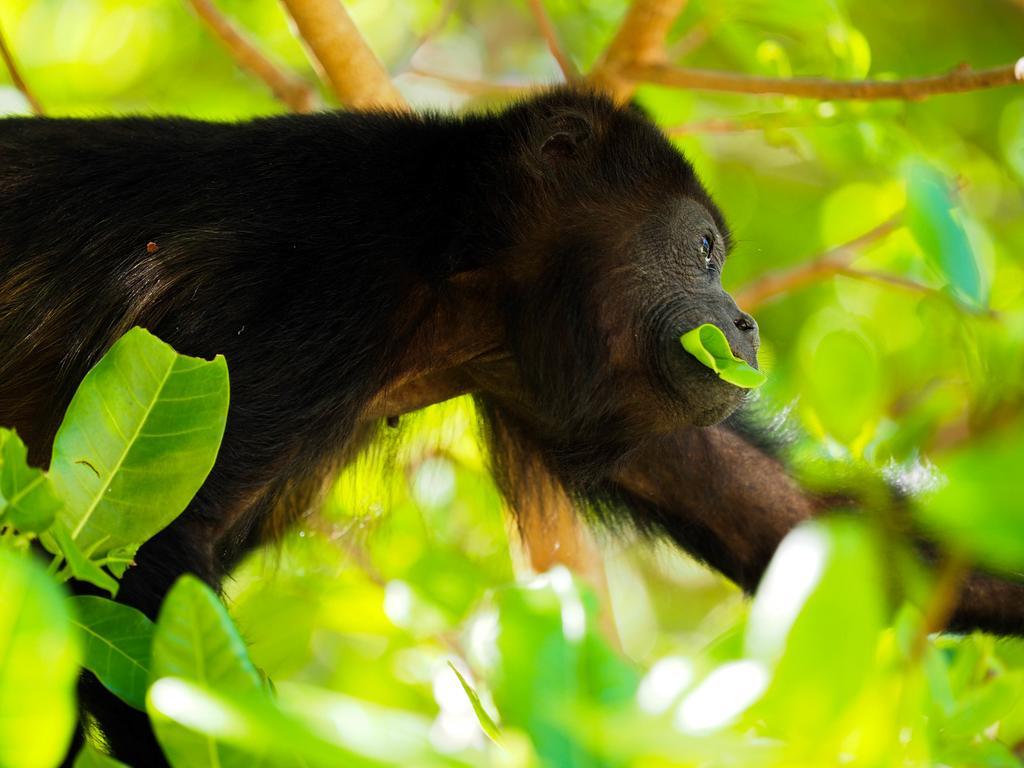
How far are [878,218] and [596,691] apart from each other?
440 cm

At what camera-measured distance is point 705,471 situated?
4.27m

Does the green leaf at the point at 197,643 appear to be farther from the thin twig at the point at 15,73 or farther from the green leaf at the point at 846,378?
the thin twig at the point at 15,73

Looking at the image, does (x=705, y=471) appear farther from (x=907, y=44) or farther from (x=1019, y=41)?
(x=1019, y=41)

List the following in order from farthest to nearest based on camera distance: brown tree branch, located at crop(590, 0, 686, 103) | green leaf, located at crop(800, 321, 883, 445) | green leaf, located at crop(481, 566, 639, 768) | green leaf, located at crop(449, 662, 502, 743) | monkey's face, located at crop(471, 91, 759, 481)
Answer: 1. brown tree branch, located at crop(590, 0, 686, 103)
2. monkey's face, located at crop(471, 91, 759, 481)
3. green leaf, located at crop(800, 321, 883, 445)
4. green leaf, located at crop(449, 662, 502, 743)
5. green leaf, located at crop(481, 566, 639, 768)

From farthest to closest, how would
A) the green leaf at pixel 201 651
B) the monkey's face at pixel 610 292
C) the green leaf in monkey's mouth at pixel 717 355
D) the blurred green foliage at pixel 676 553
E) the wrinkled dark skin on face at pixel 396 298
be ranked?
the monkey's face at pixel 610 292 → the wrinkled dark skin on face at pixel 396 298 → the green leaf in monkey's mouth at pixel 717 355 → the green leaf at pixel 201 651 → the blurred green foliage at pixel 676 553

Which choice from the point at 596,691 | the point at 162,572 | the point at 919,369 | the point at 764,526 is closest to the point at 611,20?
the point at 919,369

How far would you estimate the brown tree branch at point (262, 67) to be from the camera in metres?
4.50

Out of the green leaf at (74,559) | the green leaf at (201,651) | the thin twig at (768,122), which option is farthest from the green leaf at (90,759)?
the thin twig at (768,122)

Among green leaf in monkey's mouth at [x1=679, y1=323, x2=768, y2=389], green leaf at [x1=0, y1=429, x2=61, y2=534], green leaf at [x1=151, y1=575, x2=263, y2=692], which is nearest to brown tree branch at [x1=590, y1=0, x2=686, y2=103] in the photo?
green leaf in monkey's mouth at [x1=679, y1=323, x2=768, y2=389]

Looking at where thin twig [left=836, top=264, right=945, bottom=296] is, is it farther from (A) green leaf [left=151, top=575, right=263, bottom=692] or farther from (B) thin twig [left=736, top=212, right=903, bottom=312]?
(A) green leaf [left=151, top=575, right=263, bottom=692]

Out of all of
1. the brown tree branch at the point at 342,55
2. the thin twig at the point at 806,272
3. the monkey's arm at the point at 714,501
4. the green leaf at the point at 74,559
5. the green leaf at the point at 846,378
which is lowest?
the green leaf at the point at 74,559

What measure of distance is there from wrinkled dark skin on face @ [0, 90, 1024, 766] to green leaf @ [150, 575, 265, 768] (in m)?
1.26

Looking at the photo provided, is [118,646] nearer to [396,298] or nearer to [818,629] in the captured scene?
[818,629]

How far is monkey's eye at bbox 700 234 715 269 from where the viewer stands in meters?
3.87
